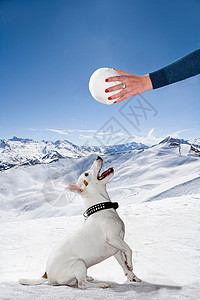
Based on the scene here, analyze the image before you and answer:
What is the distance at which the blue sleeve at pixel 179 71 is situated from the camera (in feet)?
4.11

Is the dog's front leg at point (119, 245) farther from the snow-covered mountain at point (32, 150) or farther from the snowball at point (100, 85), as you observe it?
the snow-covered mountain at point (32, 150)

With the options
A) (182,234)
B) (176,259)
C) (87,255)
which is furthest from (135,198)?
(87,255)

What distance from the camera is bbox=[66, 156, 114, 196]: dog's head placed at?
6.65 ft

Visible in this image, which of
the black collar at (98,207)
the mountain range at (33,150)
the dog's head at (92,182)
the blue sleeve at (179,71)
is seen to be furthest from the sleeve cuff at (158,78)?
the mountain range at (33,150)

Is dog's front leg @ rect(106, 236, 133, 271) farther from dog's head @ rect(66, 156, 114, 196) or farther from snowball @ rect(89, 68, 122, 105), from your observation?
snowball @ rect(89, 68, 122, 105)

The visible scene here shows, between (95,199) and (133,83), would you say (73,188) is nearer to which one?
(95,199)

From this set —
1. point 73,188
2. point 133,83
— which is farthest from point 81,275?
point 133,83

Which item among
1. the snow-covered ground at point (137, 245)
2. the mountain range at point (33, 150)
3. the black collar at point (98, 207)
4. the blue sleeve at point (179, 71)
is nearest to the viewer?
the blue sleeve at point (179, 71)

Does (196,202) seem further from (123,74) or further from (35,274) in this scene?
(123,74)

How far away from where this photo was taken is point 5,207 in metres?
15.4

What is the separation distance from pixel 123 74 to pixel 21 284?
1792mm

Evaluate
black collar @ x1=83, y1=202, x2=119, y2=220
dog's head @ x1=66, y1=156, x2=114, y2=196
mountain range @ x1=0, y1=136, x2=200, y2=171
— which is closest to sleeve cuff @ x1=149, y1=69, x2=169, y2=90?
dog's head @ x1=66, y1=156, x2=114, y2=196

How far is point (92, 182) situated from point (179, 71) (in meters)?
1.18

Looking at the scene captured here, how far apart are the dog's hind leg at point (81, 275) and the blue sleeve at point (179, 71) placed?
1.40 m
